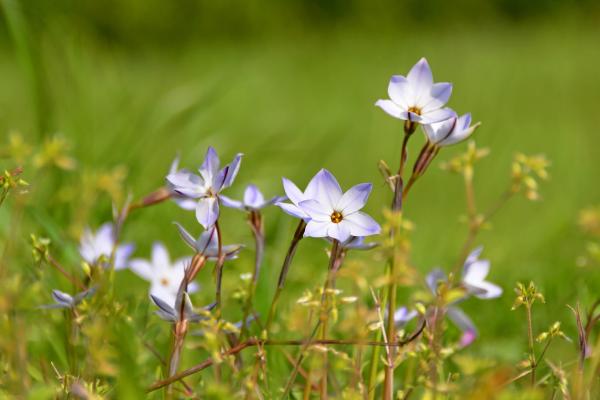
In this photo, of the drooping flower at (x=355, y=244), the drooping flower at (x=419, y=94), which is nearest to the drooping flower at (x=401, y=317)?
the drooping flower at (x=355, y=244)

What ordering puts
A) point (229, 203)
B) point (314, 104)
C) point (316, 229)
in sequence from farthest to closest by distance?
point (314, 104) < point (229, 203) < point (316, 229)

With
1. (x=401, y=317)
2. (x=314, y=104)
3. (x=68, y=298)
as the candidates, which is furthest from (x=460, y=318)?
(x=314, y=104)

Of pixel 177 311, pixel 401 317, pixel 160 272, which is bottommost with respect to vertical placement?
pixel 160 272

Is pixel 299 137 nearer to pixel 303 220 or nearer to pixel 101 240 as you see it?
pixel 101 240

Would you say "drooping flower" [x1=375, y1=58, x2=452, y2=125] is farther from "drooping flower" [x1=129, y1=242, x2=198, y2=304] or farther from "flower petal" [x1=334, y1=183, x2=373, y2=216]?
"drooping flower" [x1=129, y1=242, x2=198, y2=304]

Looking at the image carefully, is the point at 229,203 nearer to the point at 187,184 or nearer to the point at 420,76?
the point at 187,184

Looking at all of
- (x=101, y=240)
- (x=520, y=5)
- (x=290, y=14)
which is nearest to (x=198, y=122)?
(x=101, y=240)

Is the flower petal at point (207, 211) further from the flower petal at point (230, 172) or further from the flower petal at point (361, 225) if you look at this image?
the flower petal at point (361, 225)
